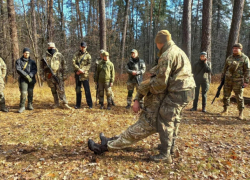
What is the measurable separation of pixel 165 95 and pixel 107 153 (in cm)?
167

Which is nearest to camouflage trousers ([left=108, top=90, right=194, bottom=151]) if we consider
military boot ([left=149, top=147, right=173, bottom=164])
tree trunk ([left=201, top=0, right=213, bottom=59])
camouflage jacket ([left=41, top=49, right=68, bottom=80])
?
military boot ([left=149, top=147, right=173, bottom=164])

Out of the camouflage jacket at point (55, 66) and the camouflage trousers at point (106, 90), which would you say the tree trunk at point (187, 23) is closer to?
the camouflage trousers at point (106, 90)

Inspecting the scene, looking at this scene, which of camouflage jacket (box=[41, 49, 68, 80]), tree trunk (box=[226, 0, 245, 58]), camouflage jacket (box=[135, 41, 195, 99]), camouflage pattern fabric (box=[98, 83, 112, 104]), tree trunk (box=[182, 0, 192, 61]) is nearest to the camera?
camouflage jacket (box=[135, 41, 195, 99])

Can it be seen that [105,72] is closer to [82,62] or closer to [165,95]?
[82,62]

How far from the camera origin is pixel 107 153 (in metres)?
3.37

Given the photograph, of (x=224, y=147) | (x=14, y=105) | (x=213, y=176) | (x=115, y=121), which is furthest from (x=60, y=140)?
(x=14, y=105)

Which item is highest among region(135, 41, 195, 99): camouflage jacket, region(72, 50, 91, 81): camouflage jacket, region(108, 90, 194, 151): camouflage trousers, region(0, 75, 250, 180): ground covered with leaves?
region(72, 50, 91, 81): camouflage jacket

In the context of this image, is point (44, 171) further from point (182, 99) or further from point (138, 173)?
point (182, 99)

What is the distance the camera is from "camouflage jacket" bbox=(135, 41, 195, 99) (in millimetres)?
2661

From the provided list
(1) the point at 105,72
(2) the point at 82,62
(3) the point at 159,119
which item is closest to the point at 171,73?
(3) the point at 159,119

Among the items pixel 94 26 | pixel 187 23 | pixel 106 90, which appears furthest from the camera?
pixel 94 26

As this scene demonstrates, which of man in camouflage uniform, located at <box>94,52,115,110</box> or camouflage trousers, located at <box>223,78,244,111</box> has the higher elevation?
man in camouflage uniform, located at <box>94,52,115,110</box>

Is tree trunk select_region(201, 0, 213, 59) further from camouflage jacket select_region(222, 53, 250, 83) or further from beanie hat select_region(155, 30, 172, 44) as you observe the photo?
beanie hat select_region(155, 30, 172, 44)

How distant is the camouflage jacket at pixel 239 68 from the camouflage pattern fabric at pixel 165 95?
3.60 metres
